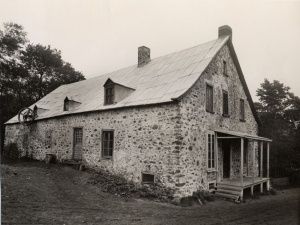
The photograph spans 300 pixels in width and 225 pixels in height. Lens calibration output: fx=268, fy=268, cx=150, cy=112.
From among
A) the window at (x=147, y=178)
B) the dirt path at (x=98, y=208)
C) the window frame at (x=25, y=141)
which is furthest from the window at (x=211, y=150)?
the window frame at (x=25, y=141)

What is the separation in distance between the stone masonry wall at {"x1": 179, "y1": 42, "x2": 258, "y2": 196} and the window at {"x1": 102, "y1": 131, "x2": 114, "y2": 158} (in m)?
4.01

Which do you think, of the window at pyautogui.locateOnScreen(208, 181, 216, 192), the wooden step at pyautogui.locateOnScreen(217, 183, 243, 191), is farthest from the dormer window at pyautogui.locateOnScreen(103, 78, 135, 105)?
the wooden step at pyautogui.locateOnScreen(217, 183, 243, 191)

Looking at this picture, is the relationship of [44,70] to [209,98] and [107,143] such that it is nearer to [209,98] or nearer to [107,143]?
[107,143]

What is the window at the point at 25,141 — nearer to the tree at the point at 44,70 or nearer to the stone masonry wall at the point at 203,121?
the tree at the point at 44,70

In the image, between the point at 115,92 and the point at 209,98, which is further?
the point at 115,92

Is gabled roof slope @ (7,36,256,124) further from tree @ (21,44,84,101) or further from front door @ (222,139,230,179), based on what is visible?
tree @ (21,44,84,101)

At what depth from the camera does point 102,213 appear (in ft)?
25.1

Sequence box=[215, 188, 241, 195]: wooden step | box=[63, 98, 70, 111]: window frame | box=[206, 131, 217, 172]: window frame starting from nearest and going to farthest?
box=[215, 188, 241, 195]: wooden step → box=[206, 131, 217, 172]: window frame → box=[63, 98, 70, 111]: window frame

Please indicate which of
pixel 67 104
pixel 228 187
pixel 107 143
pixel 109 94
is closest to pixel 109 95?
pixel 109 94

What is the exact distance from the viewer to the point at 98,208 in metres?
8.13

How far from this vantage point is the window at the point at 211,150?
39.1 feet

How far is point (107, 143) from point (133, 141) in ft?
6.49

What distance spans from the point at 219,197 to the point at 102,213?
226 inches

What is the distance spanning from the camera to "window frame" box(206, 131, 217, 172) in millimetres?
11805
